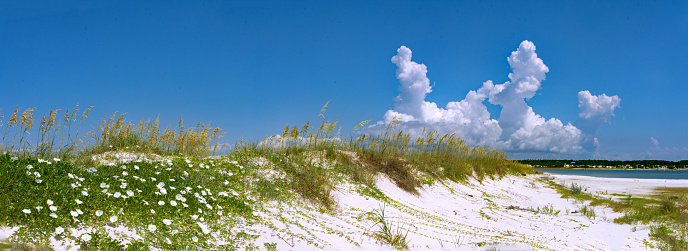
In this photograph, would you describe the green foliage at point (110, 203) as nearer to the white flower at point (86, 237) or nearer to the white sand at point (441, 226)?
the white flower at point (86, 237)

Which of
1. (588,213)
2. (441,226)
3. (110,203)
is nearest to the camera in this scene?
(110,203)

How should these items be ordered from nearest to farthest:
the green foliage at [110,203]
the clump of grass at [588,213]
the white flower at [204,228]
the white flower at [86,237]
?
the white flower at [86,237]
the green foliage at [110,203]
the white flower at [204,228]
the clump of grass at [588,213]

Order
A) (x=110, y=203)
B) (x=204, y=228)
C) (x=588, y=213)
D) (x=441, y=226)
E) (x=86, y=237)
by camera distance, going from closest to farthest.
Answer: (x=86, y=237), (x=204, y=228), (x=110, y=203), (x=441, y=226), (x=588, y=213)

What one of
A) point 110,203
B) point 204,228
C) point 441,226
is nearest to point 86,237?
point 110,203

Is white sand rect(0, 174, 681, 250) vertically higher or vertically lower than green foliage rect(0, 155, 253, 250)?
lower

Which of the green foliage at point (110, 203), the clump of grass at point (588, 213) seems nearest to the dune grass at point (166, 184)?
the green foliage at point (110, 203)

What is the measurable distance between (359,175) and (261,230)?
202 inches

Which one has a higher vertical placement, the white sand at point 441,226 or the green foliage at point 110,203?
the green foliage at point 110,203

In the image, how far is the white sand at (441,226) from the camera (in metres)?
5.87

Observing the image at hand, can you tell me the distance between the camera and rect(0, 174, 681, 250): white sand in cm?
587

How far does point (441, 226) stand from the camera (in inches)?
311

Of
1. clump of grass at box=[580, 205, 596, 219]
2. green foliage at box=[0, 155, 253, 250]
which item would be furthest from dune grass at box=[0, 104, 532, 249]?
clump of grass at box=[580, 205, 596, 219]

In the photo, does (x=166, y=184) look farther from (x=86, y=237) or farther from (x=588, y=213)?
(x=588, y=213)

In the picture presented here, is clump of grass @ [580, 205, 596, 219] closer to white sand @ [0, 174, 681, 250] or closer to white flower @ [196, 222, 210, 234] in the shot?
white sand @ [0, 174, 681, 250]
